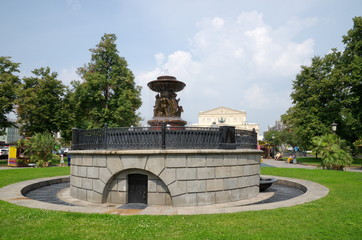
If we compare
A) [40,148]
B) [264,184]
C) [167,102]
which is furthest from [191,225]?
[40,148]

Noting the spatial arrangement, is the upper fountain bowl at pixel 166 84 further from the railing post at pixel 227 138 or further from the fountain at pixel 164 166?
the railing post at pixel 227 138


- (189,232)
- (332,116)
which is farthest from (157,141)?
(332,116)

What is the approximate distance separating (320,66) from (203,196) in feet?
116

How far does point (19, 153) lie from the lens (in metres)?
26.7

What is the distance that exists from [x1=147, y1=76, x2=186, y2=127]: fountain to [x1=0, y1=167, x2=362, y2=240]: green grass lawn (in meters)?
7.54

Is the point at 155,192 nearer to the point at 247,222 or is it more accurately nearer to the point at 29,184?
the point at 247,222

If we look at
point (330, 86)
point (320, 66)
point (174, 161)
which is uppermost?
point (320, 66)

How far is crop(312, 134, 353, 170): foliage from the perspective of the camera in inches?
774

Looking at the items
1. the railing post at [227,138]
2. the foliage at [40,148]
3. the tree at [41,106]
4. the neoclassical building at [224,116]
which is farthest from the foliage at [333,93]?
the neoclassical building at [224,116]

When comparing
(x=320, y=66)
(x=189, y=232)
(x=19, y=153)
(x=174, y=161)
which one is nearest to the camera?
(x=189, y=232)

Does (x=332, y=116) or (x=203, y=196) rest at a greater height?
(x=332, y=116)

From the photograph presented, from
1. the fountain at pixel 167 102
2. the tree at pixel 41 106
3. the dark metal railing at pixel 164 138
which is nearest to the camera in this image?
the dark metal railing at pixel 164 138

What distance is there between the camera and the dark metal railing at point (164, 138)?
8945 millimetres

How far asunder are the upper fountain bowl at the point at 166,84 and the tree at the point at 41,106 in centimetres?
2557
